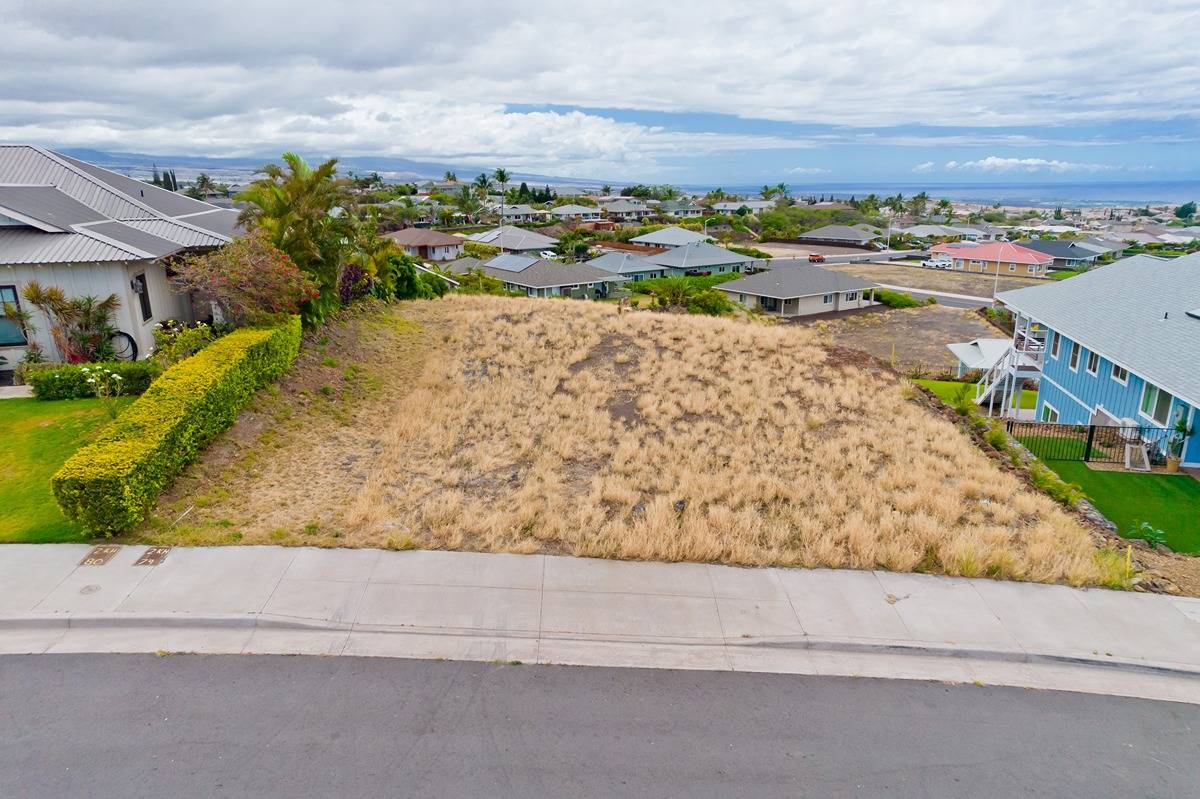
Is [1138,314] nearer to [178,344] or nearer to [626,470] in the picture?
[626,470]

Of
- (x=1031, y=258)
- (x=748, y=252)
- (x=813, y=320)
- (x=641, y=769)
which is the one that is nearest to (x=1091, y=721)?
(x=641, y=769)

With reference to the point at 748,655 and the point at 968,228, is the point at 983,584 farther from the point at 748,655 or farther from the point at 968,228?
the point at 968,228

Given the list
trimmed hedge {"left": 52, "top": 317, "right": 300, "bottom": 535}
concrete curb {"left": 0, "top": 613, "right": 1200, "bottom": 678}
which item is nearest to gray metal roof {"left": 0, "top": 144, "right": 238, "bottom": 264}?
trimmed hedge {"left": 52, "top": 317, "right": 300, "bottom": 535}

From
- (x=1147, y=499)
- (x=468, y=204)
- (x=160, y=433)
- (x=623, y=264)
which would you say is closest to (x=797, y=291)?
(x=623, y=264)

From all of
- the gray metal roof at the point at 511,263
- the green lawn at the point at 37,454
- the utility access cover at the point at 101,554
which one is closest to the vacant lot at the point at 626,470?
the utility access cover at the point at 101,554

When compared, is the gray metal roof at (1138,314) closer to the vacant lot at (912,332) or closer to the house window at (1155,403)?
the house window at (1155,403)

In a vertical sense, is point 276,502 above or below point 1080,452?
above

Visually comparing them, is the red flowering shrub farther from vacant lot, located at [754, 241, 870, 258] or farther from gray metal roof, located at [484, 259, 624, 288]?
vacant lot, located at [754, 241, 870, 258]
